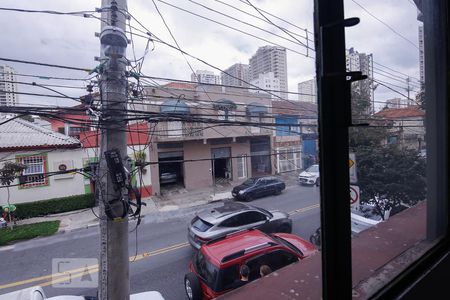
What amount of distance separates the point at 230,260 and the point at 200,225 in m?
1.17

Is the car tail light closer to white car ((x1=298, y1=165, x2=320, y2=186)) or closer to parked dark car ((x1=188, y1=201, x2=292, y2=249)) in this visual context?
parked dark car ((x1=188, y1=201, x2=292, y2=249))

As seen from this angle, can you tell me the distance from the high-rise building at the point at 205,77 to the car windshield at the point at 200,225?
180cm

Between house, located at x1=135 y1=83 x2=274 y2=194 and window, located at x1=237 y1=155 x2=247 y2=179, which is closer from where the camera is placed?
house, located at x1=135 y1=83 x2=274 y2=194

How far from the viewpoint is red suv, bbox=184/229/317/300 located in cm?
239

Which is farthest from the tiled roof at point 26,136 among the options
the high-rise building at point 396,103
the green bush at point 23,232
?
the high-rise building at point 396,103

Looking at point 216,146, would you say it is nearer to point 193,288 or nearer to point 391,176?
point 193,288

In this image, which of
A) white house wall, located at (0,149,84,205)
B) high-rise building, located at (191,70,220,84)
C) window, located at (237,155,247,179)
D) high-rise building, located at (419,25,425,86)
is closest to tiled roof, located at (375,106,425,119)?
high-rise building, located at (419,25,425,86)

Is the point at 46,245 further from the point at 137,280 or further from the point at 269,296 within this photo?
the point at 269,296

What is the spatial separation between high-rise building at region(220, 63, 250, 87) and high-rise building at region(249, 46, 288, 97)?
14cm

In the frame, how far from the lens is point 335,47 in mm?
469

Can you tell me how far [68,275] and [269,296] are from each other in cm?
327

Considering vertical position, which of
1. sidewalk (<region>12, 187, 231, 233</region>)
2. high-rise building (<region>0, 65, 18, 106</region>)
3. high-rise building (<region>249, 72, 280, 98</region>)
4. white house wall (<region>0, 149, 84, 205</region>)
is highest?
high-rise building (<region>249, 72, 280, 98</region>)

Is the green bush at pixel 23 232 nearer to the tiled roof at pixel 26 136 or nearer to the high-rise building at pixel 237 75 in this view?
the tiled roof at pixel 26 136

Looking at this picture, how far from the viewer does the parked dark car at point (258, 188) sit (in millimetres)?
4305
